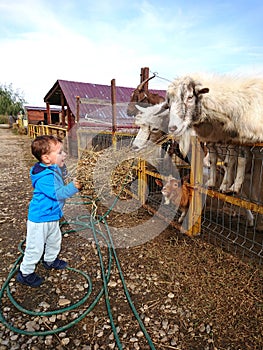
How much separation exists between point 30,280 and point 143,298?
1.09 metres

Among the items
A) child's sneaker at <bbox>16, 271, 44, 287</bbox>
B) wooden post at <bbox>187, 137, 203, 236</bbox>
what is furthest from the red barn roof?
child's sneaker at <bbox>16, 271, 44, 287</bbox>

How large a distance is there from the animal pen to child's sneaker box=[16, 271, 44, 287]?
184 cm

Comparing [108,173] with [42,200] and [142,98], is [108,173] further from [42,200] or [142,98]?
[142,98]

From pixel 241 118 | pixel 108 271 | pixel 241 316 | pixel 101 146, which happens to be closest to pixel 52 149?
pixel 108 271

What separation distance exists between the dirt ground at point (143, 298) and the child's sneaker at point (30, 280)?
0.16 ft

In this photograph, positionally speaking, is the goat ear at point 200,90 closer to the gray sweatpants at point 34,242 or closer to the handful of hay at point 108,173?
the handful of hay at point 108,173

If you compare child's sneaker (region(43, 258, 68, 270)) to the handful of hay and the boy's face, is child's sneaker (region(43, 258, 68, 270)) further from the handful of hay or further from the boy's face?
the handful of hay

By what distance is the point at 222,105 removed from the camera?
98.2 inches

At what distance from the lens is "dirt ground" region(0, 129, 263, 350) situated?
1.75 meters

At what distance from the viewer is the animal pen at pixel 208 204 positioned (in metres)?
2.58

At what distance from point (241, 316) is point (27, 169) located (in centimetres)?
762

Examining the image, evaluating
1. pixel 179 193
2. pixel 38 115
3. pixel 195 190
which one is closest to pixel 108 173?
pixel 179 193

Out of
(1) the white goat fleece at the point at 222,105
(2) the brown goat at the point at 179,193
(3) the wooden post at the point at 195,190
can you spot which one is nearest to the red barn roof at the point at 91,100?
(2) the brown goat at the point at 179,193

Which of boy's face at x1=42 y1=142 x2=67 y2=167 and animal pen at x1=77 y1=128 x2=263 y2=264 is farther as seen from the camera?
animal pen at x1=77 y1=128 x2=263 y2=264
